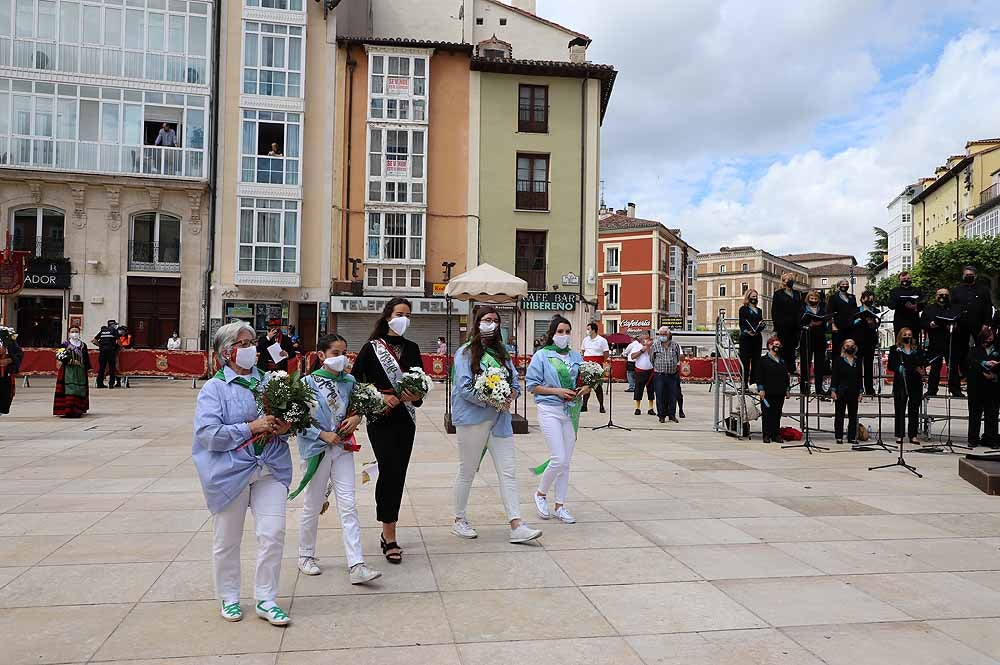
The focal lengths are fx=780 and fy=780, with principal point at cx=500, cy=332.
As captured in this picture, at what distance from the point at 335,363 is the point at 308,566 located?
1.38 m

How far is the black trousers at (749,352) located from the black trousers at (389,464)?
883 cm

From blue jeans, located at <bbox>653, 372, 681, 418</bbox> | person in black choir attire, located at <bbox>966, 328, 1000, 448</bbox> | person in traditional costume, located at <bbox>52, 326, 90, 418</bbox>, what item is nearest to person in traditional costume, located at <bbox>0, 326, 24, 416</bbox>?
person in traditional costume, located at <bbox>52, 326, 90, 418</bbox>

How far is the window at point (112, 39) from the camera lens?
30016 mm

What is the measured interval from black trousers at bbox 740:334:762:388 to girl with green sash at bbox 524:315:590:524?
22.7 feet

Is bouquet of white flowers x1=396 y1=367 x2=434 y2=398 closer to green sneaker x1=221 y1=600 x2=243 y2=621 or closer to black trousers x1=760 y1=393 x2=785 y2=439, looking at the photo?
green sneaker x1=221 y1=600 x2=243 y2=621

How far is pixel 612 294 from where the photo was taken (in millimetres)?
68000

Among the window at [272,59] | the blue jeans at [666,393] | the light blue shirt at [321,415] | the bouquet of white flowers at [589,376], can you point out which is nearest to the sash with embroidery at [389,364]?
the light blue shirt at [321,415]

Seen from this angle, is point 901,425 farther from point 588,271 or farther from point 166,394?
point 588,271

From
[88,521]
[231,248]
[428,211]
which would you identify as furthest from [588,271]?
[88,521]

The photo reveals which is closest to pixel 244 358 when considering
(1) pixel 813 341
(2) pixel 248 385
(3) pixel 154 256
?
(2) pixel 248 385

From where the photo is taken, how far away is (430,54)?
3444 cm

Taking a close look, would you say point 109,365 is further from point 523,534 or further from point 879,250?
point 879,250

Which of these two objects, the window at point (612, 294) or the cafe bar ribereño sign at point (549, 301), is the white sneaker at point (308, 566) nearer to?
the cafe bar ribereño sign at point (549, 301)

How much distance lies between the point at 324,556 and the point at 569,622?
7.03 ft
